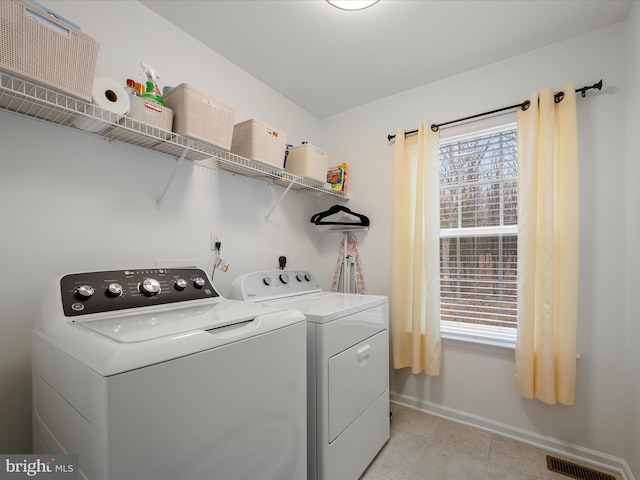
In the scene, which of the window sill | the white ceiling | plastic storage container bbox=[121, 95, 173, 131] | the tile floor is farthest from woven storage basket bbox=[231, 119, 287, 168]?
the tile floor

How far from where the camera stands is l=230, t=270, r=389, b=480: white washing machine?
1.40 metres

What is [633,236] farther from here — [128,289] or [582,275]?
[128,289]

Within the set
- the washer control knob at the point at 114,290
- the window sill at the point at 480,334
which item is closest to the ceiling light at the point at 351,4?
the washer control knob at the point at 114,290

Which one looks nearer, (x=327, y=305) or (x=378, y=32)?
(x=327, y=305)

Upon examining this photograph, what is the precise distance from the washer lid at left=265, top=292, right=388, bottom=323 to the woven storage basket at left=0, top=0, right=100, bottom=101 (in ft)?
4.07

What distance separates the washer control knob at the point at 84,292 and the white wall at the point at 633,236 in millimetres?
2449

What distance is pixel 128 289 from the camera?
3.92ft

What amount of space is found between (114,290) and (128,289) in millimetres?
55

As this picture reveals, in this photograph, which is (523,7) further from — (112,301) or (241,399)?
(112,301)

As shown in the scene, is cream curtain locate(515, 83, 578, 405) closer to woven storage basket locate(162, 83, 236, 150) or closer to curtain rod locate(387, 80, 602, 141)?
curtain rod locate(387, 80, 602, 141)

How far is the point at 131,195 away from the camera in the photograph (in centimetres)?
154

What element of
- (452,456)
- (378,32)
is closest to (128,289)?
(378,32)

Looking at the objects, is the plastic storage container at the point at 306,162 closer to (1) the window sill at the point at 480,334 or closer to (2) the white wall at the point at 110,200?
(2) the white wall at the point at 110,200

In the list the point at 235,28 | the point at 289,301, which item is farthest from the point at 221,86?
the point at 289,301
